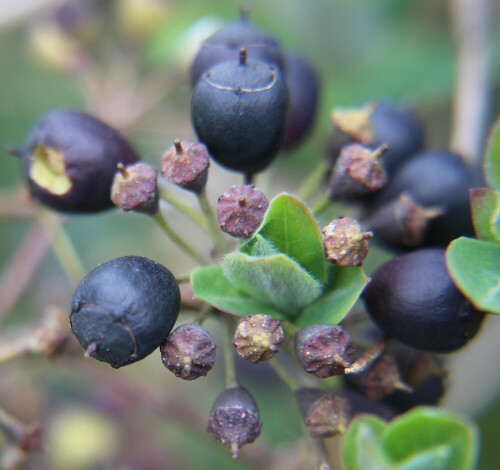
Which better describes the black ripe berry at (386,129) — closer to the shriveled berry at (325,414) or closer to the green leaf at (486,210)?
the green leaf at (486,210)

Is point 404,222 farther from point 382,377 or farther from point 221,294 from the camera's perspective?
point 221,294

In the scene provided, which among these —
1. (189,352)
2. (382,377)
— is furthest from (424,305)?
(189,352)

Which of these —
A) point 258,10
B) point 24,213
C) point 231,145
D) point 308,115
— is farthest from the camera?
point 258,10

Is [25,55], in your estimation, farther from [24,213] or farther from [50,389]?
[50,389]

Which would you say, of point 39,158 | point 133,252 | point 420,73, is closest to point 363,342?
point 39,158

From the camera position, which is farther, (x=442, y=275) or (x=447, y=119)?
(x=447, y=119)
